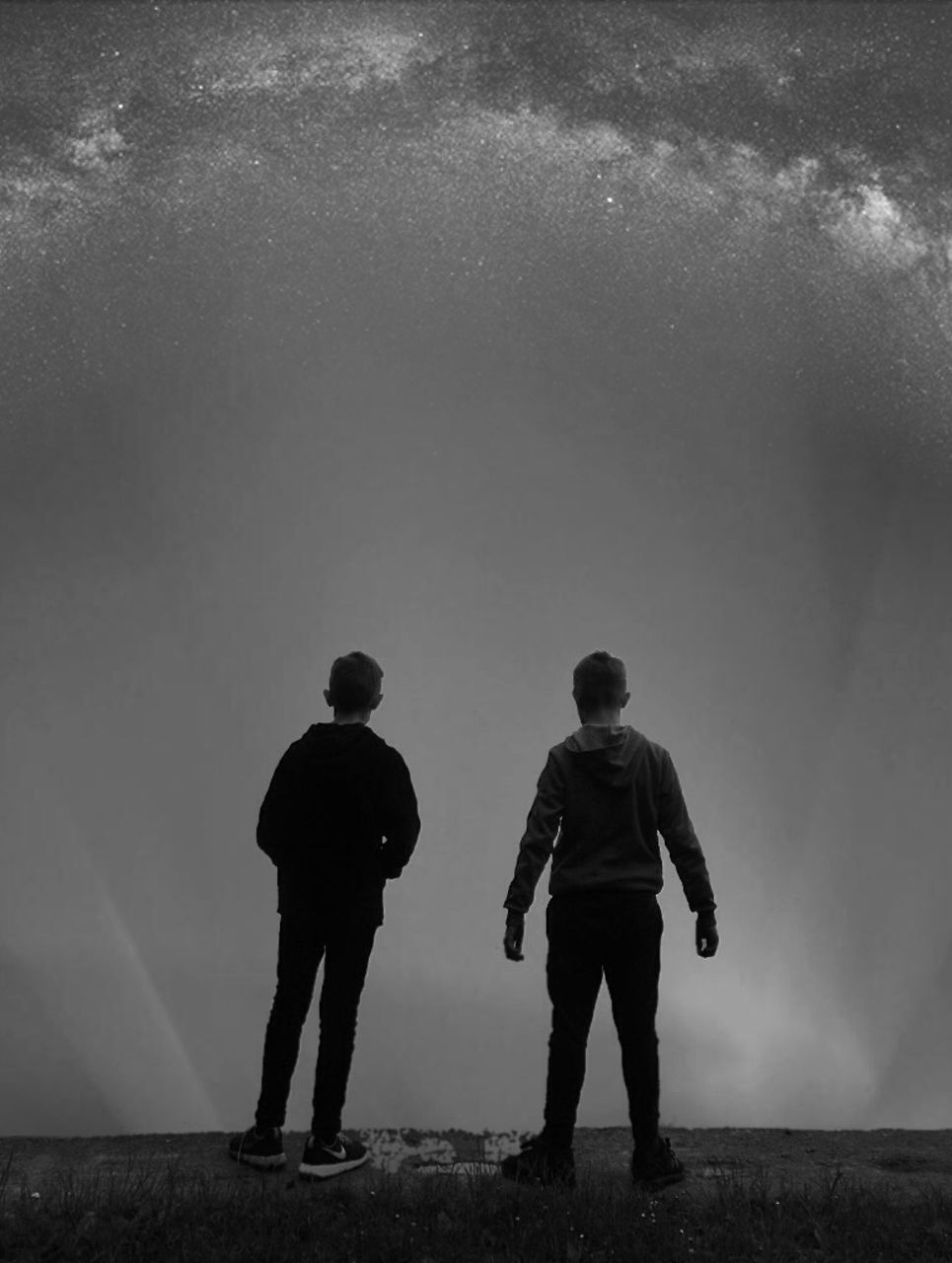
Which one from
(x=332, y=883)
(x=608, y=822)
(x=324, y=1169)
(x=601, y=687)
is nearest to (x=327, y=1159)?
(x=324, y=1169)

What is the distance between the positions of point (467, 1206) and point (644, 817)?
68.4 inches

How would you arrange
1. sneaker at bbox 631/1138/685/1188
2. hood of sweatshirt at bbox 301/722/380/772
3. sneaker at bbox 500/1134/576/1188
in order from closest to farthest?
sneaker at bbox 500/1134/576/1188 → sneaker at bbox 631/1138/685/1188 → hood of sweatshirt at bbox 301/722/380/772

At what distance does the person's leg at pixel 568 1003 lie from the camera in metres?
5.07

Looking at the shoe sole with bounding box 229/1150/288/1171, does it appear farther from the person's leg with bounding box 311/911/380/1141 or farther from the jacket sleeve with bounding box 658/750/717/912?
the jacket sleeve with bounding box 658/750/717/912

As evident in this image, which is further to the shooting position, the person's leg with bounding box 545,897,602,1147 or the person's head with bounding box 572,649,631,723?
the person's head with bounding box 572,649,631,723

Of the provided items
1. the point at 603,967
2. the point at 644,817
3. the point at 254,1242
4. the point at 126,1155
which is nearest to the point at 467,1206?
the point at 254,1242

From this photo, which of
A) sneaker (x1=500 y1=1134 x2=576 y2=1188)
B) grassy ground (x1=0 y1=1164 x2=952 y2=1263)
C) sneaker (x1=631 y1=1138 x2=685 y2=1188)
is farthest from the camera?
sneaker (x1=631 y1=1138 x2=685 y2=1188)

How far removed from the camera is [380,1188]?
474 centimetres

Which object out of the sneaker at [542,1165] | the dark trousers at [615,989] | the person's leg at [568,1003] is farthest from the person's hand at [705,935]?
the sneaker at [542,1165]

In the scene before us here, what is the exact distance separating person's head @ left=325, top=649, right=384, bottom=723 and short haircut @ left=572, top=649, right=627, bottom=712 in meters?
0.92

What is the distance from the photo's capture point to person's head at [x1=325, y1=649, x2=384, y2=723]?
5.43 m

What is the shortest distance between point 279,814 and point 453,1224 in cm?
189

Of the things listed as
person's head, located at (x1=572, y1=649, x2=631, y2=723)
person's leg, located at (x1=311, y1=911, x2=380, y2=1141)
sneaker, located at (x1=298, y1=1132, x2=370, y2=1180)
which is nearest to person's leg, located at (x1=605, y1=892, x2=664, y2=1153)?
person's head, located at (x1=572, y1=649, x2=631, y2=723)

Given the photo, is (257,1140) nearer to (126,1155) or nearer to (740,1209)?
(126,1155)
